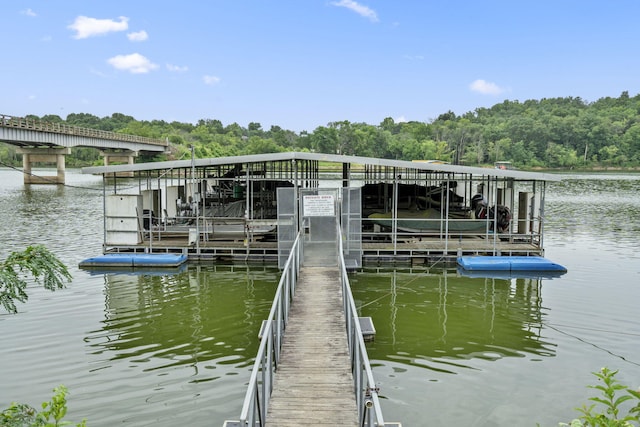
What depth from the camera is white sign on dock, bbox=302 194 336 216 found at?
16031mm

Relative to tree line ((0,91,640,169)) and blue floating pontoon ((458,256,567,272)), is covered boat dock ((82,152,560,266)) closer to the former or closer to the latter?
blue floating pontoon ((458,256,567,272))

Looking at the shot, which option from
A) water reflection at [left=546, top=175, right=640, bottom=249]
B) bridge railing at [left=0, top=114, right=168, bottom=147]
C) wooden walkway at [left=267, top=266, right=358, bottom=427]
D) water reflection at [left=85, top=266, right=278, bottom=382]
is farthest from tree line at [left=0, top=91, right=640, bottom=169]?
wooden walkway at [left=267, top=266, right=358, bottom=427]

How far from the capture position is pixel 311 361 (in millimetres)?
8008

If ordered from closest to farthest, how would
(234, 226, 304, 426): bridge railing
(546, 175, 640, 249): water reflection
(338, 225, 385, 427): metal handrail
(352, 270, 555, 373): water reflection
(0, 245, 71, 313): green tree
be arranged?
(0, 245, 71, 313): green tree
(338, 225, 385, 427): metal handrail
(234, 226, 304, 426): bridge railing
(352, 270, 555, 373): water reflection
(546, 175, 640, 249): water reflection

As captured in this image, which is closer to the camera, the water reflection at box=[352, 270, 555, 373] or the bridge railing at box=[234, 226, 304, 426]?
the bridge railing at box=[234, 226, 304, 426]

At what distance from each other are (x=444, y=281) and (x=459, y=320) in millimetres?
3739

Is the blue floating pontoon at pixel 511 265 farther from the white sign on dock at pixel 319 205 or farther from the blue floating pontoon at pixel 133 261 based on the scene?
the blue floating pontoon at pixel 133 261

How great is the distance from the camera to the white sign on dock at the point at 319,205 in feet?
52.6

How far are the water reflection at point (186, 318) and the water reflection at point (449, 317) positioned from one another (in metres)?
2.69

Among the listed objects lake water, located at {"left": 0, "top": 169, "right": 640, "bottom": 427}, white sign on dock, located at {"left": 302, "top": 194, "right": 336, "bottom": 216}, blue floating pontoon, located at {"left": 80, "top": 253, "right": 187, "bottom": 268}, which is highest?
white sign on dock, located at {"left": 302, "top": 194, "right": 336, "bottom": 216}

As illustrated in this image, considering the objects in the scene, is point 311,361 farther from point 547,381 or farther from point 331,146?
point 331,146

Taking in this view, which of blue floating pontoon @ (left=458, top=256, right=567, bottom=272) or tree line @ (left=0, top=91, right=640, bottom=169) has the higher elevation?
tree line @ (left=0, top=91, right=640, bottom=169)

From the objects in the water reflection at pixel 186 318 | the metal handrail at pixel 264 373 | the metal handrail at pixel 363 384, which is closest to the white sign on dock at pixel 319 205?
the water reflection at pixel 186 318

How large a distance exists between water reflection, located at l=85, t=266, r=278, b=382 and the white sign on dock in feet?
7.75
